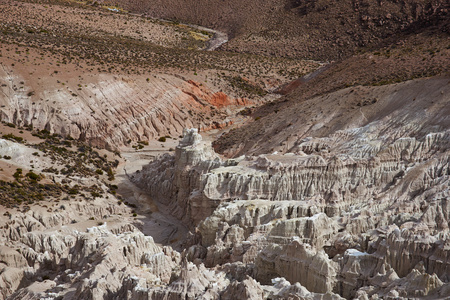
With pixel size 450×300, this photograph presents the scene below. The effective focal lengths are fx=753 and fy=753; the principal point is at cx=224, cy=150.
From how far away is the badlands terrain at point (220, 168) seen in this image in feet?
142

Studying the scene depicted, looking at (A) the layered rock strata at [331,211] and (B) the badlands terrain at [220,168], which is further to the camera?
(B) the badlands terrain at [220,168]

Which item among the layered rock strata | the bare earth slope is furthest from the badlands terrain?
the bare earth slope

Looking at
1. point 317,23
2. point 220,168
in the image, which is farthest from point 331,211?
point 317,23

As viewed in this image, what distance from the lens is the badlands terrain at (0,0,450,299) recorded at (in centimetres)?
4334

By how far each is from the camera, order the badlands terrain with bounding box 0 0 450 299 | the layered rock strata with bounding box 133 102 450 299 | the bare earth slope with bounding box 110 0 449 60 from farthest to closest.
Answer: the bare earth slope with bounding box 110 0 449 60 → the badlands terrain with bounding box 0 0 450 299 → the layered rock strata with bounding box 133 102 450 299

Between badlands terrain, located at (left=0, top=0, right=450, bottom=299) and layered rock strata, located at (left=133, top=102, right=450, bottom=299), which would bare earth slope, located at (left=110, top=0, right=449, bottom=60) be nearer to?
badlands terrain, located at (left=0, top=0, right=450, bottom=299)

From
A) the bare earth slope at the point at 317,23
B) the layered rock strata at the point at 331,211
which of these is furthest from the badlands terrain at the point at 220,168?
the bare earth slope at the point at 317,23

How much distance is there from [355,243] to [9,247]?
24840 mm

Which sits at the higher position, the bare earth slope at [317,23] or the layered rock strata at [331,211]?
the bare earth slope at [317,23]

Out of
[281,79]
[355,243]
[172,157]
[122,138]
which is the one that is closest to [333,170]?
[355,243]

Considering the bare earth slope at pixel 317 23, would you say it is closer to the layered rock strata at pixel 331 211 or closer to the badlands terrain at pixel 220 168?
the badlands terrain at pixel 220 168

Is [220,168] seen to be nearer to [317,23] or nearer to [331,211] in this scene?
[331,211]

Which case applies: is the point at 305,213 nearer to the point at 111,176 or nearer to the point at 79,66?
the point at 111,176

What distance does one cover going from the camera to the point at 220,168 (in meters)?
62.1
